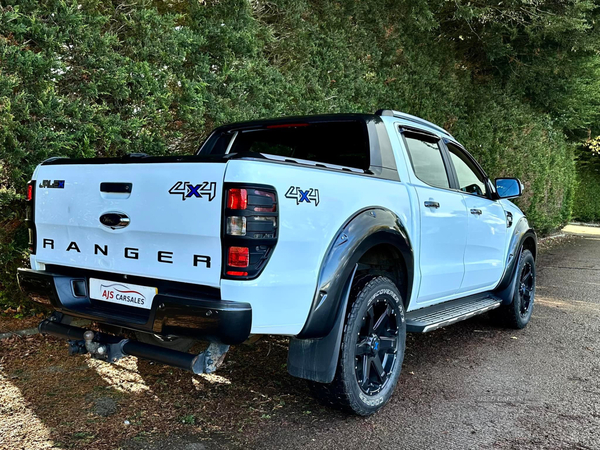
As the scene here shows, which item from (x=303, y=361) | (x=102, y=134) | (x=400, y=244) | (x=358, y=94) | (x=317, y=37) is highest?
(x=317, y=37)

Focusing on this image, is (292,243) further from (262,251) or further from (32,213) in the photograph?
(32,213)

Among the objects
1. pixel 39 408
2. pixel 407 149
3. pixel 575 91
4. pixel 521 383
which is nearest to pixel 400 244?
pixel 407 149

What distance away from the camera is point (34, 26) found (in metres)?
4.01

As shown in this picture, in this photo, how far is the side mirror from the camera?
5.05 metres

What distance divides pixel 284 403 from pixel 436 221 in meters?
1.75

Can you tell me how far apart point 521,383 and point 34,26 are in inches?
181

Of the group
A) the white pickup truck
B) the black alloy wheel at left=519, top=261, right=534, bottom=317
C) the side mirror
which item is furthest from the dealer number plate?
the black alloy wheel at left=519, top=261, right=534, bottom=317

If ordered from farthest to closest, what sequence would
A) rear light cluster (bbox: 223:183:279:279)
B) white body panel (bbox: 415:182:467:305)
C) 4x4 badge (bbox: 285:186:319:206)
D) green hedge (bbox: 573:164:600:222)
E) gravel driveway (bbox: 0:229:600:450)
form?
green hedge (bbox: 573:164:600:222), white body panel (bbox: 415:182:467:305), gravel driveway (bbox: 0:229:600:450), 4x4 badge (bbox: 285:186:319:206), rear light cluster (bbox: 223:183:279:279)

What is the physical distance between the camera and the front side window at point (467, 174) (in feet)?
15.7

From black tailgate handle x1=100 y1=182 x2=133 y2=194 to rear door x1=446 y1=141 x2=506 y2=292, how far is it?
2954mm

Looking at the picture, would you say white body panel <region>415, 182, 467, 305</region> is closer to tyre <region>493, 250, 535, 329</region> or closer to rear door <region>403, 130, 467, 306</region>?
rear door <region>403, 130, 467, 306</region>

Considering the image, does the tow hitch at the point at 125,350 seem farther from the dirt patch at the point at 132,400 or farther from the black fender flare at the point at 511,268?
the black fender flare at the point at 511,268

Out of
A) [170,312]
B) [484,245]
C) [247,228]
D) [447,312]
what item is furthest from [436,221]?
[170,312]

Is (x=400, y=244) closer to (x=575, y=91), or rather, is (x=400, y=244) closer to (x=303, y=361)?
(x=303, y=361)
